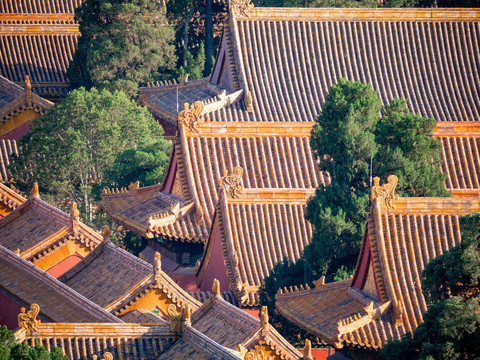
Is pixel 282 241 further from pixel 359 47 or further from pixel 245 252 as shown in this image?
pixel 359 47

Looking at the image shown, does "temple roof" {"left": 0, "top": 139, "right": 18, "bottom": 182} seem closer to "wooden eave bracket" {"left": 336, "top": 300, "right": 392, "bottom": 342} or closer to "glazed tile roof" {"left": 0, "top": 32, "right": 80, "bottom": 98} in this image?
"glazed tile roof" {"left": 0, "top": 32, "right": 80, "bottom": 98}

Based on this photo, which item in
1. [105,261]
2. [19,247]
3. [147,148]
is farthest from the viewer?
[147,148]

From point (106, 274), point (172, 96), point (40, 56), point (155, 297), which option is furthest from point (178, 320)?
point (40, 56)

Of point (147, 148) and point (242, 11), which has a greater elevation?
point (242, 11)

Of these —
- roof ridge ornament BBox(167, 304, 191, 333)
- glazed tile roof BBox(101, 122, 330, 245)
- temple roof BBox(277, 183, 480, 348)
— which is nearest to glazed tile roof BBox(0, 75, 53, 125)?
glazed tile roof BBox(101, 122, 330, 245)

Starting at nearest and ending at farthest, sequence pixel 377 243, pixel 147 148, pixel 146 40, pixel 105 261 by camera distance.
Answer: pixel 377 243
pixel 105 261
pixel 147 148
pixel 146 40

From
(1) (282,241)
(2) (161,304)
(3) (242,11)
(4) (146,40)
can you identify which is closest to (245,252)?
(1) (282,241)
